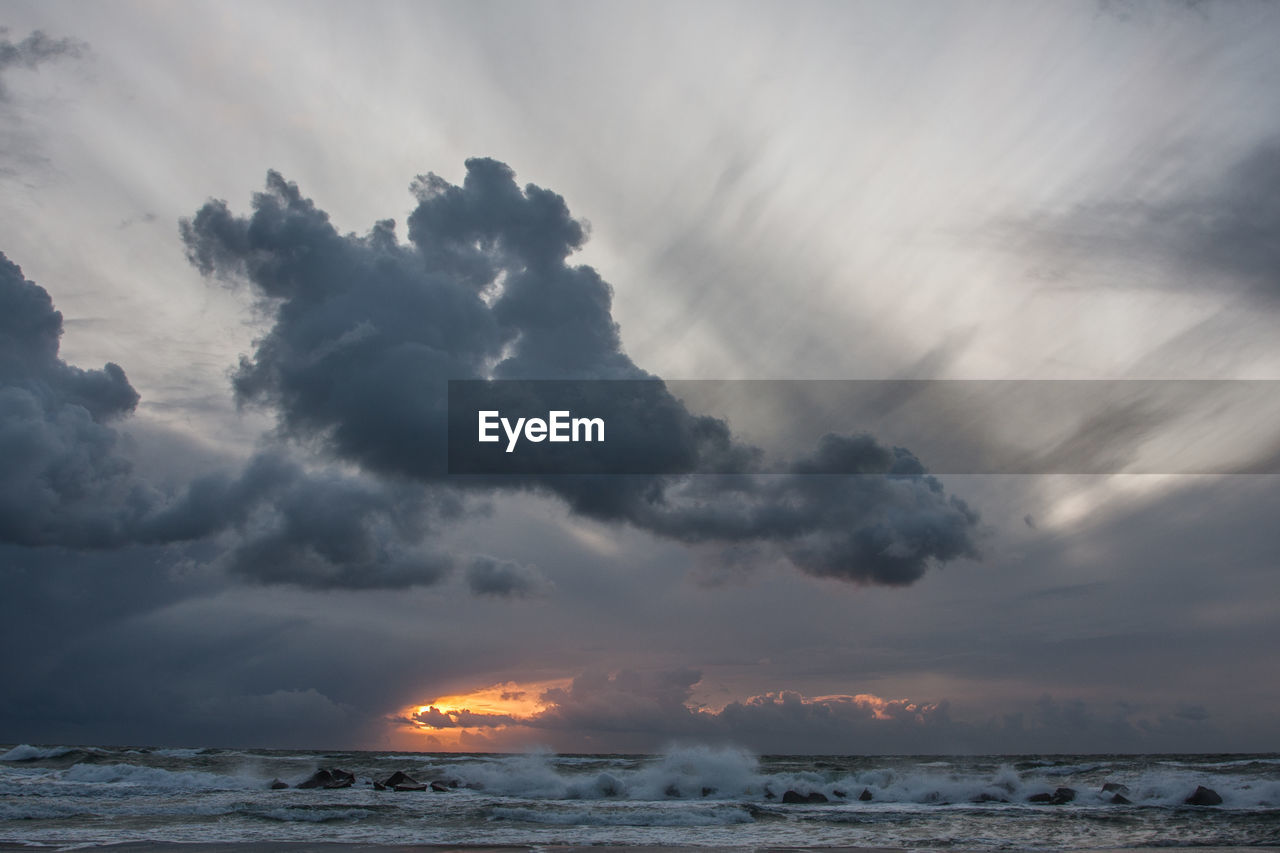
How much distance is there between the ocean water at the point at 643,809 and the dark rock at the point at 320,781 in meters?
1.96

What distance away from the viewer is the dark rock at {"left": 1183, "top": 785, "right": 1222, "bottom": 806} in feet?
107

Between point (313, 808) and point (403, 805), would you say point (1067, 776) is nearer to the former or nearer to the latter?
point (403, 805)

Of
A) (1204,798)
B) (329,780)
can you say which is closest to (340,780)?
(329,780)

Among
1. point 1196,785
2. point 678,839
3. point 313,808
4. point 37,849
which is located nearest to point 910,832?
point 678,839

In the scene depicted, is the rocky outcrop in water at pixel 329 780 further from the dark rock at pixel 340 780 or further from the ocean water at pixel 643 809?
the ocean water at pixel 643 809

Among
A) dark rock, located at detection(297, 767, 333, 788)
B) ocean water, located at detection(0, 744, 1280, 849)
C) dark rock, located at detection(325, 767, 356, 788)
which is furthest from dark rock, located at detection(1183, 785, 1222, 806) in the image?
dark rock, located at detection(297, 767, 333, 788)

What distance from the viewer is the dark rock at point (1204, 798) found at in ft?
107

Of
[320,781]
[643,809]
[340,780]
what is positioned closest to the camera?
[643,809]

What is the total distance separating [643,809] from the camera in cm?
3259

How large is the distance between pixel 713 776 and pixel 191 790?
26.7 meters

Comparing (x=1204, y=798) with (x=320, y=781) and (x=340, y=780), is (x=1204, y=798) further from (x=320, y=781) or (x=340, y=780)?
(x=320, y=781)

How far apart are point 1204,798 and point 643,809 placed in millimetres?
22462

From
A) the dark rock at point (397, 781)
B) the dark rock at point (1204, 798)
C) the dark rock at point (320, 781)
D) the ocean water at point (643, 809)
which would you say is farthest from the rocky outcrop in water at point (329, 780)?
the dark rock at point (1204, 798)

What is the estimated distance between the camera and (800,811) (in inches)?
1308
